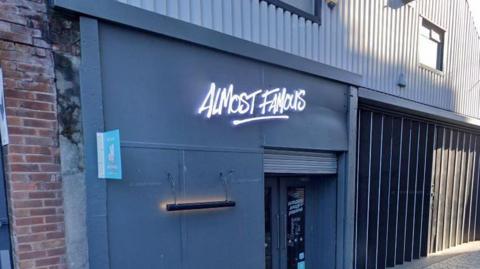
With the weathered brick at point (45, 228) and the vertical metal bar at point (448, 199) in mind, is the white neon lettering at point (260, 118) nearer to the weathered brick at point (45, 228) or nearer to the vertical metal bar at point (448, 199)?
the weathered brick at point (45, 228)

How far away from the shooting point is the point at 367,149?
607 centimetres

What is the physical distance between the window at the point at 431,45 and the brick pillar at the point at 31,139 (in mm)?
7459

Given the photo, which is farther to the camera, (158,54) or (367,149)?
(367,149)

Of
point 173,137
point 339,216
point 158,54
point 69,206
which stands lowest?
point 339,216

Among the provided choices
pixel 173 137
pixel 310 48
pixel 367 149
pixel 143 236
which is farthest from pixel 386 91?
pixel 143 236

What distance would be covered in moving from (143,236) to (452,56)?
29.1ft

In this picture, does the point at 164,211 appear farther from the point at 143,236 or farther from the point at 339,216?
the point at 339,216

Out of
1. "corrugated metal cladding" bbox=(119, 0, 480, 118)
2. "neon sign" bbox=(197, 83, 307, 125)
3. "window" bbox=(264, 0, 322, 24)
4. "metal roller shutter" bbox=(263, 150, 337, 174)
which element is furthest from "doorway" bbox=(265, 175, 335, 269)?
"window" bbox=(264, 0, 322, 24)

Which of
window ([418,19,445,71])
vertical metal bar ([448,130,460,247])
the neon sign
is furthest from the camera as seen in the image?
vertical metal bar ([448,130,460,247])

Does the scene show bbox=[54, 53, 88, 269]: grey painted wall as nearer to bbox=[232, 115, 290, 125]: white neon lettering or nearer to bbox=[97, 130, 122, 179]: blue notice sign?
bbox=[97, 130, 122, 179]: blue notice sign

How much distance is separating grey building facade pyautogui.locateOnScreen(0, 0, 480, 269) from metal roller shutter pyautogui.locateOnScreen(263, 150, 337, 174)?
28 mm

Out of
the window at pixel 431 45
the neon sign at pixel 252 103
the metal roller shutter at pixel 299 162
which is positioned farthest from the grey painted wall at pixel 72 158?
the window at pixel 431 45

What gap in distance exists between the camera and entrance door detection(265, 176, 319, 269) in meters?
5.07

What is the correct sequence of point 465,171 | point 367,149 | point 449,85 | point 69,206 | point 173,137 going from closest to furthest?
point 69,206
point 173,137
point 367,149
point 449,85
point 465,171
